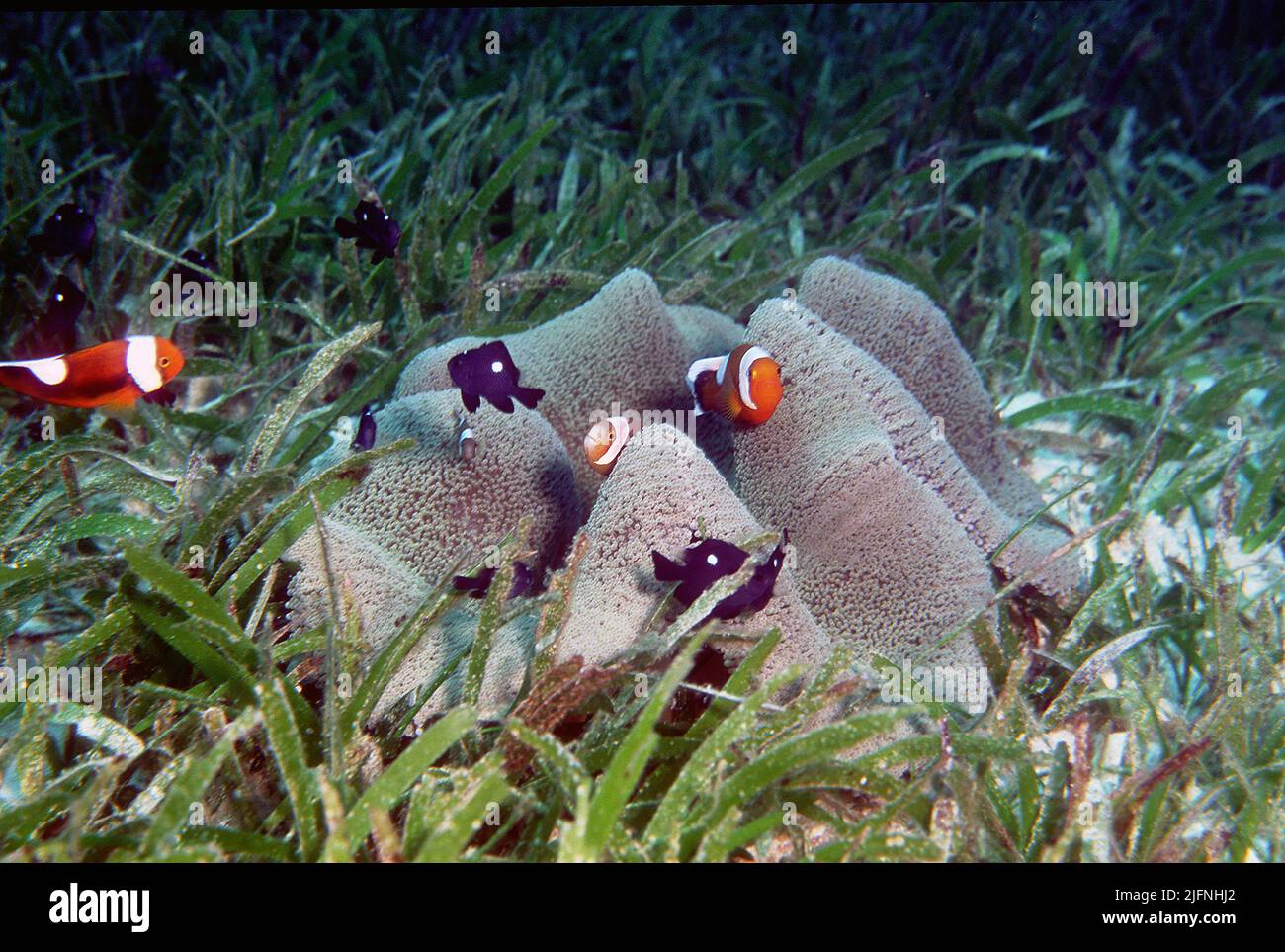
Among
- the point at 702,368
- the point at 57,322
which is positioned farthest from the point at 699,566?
the point at 57,322

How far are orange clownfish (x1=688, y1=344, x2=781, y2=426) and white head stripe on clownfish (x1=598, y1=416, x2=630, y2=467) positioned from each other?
287 mm

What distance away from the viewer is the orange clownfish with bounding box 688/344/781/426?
241 centimetres

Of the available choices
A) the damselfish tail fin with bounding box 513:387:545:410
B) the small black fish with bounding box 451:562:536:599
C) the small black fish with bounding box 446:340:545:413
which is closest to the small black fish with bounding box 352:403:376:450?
the small black fish with bounding box 446:340:545:413

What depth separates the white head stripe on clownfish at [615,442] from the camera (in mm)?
2533

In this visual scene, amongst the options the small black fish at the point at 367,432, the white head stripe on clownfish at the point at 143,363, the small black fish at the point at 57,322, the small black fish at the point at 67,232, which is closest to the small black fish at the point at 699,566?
the small black fish at the point at 367,432

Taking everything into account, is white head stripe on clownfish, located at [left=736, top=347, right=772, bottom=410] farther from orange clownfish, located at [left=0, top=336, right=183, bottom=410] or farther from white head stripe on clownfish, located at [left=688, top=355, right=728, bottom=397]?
orange clownfish, located at [left=0, top=336, right=183, bottom=410]

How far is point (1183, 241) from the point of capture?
18.5 ft

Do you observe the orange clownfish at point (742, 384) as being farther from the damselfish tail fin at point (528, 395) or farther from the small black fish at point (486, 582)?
the small black fish at point (486, 582)

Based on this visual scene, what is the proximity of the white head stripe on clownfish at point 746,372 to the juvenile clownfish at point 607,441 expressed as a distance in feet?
1.29

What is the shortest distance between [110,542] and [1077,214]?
6.08m

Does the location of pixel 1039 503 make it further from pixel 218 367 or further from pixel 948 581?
pixel 218 367

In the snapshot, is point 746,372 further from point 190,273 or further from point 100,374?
point 190,273
